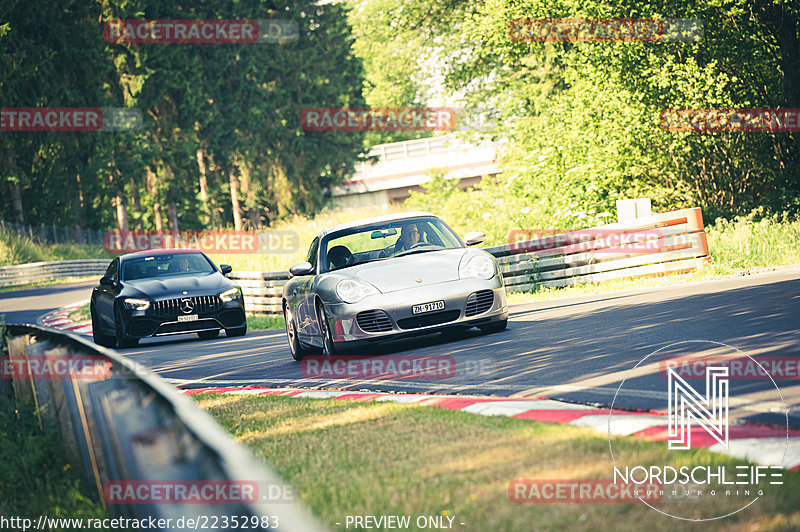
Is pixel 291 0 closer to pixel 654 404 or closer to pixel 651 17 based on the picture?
pixel 651 17

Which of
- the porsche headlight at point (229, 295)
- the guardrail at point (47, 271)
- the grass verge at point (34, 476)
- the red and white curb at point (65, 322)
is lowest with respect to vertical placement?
the grass verge at point (34, 476)

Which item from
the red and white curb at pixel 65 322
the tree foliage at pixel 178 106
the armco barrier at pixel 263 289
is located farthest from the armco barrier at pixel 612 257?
the tree foliage at pixel 178 106

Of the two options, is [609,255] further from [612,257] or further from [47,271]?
[47,271]

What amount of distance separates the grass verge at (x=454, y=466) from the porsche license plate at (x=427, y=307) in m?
3.33

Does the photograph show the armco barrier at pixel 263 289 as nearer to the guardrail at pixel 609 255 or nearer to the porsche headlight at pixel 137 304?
the guardrail at pixel 609 255

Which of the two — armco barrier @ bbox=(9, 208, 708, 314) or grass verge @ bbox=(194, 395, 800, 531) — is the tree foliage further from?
grass verge @ bbox=(194, 395, 800, 531)

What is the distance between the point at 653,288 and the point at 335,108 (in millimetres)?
46592

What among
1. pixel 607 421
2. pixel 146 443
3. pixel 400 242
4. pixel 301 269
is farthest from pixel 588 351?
pixel 146 443

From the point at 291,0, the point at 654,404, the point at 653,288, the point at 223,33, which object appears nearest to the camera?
the point at 654,404

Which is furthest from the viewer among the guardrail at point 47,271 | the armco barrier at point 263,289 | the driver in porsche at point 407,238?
the guardrail at point 47,271

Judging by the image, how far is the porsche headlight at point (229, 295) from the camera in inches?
659

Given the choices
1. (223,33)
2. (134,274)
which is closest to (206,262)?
(134,274)

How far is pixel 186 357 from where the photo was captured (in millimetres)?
14195

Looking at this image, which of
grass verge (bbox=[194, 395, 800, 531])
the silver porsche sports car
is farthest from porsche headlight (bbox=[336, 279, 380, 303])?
grass verge (bbox=[194, 395, 800, 531])
